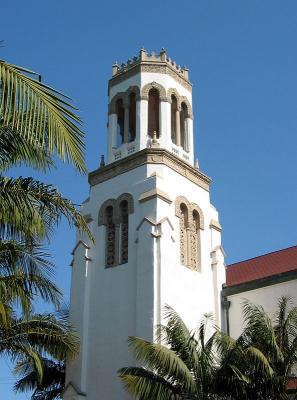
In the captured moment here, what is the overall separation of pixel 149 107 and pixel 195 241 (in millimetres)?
6230

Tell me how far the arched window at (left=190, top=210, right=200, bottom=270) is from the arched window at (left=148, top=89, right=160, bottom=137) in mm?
4128

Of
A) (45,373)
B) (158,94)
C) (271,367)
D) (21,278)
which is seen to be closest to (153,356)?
→ (271,367)

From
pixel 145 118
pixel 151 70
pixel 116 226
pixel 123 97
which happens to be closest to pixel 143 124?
pixel 145 118

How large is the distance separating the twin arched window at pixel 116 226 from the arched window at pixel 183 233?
209cm

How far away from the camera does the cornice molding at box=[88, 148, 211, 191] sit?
80.6 feet

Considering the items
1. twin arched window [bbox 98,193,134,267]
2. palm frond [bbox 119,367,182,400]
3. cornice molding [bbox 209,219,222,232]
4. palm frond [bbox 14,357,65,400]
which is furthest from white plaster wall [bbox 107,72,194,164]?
palm frond [bbox 119,367,182,400]

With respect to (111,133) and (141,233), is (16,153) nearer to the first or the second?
(141,233)

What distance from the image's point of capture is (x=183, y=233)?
24.5 m

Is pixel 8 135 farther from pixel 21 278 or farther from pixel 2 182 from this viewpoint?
pixel 21 278

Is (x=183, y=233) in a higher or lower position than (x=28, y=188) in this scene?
higher

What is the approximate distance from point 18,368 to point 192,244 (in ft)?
26.7

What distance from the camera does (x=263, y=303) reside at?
2373 centimetres

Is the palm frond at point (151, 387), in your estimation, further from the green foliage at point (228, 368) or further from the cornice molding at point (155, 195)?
the cornice molding at point (155, 195)

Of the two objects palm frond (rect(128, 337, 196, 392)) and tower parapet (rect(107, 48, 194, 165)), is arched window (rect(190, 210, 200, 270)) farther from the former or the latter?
palm frond (rect(128, 337, 196, 392))
